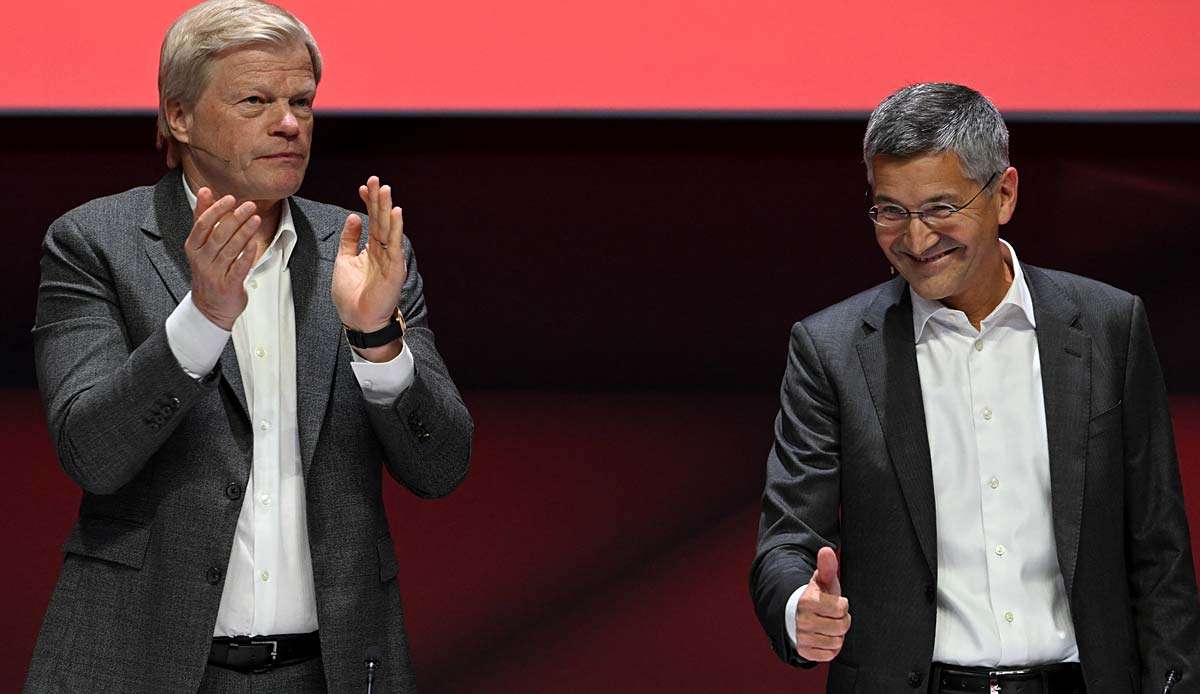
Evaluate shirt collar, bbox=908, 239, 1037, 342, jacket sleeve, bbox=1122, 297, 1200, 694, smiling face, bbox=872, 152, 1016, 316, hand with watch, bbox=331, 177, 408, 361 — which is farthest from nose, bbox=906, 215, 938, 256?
hand with watch, bbox=331, 177, 408, 361

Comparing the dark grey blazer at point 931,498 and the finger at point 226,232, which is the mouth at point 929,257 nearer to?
the dark grey blazer at point 931,498

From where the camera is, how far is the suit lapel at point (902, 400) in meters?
2.13

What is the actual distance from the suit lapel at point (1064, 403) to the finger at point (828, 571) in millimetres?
366

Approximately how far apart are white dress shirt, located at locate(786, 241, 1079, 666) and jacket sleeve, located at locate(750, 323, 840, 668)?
0.07m

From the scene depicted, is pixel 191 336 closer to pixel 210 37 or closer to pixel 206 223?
pixel 206 223

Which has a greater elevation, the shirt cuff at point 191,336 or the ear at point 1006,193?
the ear at point 1006,193

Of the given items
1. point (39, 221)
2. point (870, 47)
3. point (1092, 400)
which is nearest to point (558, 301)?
point (870, 47)

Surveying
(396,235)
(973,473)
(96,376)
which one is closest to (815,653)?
(973,473)

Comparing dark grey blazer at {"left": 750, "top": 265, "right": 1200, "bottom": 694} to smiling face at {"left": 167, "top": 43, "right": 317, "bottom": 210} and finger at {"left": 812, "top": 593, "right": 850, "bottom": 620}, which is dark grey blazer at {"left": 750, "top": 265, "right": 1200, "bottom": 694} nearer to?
finger at {"left": 812, "top": 593, "right": 850, "bottom": 620}

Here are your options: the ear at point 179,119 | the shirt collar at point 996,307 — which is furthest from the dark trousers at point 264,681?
the shirt collar at point 996,307

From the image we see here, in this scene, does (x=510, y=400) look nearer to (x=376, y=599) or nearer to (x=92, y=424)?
(x=376, y=599)

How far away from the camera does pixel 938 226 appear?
7.06 ft

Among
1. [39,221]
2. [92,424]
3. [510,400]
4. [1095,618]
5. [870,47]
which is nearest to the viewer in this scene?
[92,424]

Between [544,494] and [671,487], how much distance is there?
0.25m
